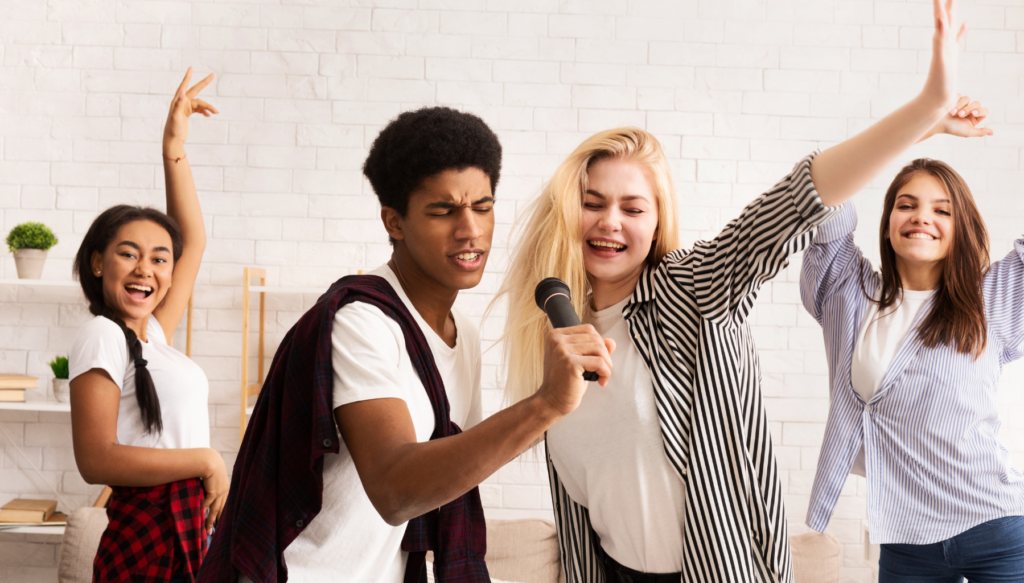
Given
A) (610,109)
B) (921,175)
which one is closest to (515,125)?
(610,109)

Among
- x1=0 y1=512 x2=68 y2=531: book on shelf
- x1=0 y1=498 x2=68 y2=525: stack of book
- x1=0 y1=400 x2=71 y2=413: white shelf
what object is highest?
x1=0 y1=400 x2=71 y2=413: white shelf

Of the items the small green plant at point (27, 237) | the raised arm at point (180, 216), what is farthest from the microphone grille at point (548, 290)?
the small green plant at point (27, 237)

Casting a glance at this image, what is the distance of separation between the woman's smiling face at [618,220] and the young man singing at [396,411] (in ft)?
0.83

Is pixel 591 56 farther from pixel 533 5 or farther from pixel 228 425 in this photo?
pixel 228 425

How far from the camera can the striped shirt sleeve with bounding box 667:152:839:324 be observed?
109cm

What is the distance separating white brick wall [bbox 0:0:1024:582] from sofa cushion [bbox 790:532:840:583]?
0.51 m

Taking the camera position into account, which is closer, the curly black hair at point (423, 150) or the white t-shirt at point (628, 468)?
the curly black hair at point (423, 150)

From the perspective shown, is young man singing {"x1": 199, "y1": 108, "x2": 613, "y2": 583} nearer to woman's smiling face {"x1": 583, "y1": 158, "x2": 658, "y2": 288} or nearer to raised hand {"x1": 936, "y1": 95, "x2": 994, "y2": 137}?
woman's smiling face {"x1": 583, "y1": 158, "x2": 658, "y2": 288}

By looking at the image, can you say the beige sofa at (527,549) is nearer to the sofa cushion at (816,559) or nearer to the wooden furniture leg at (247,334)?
the sofa cushion at (816,559)

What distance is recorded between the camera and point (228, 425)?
11.3 ft

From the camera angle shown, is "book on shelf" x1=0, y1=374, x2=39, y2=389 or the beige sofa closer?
the beige sofa

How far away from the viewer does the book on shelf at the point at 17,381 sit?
10.4 ft

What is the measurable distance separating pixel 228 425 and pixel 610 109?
7.79 feet

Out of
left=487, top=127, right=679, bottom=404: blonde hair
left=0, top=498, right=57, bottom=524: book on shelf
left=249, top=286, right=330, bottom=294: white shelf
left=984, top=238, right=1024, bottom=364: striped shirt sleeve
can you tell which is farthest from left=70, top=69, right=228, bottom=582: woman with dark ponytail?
left=984, top=238, right=1024, bottom=364: striped shirt sleeve
